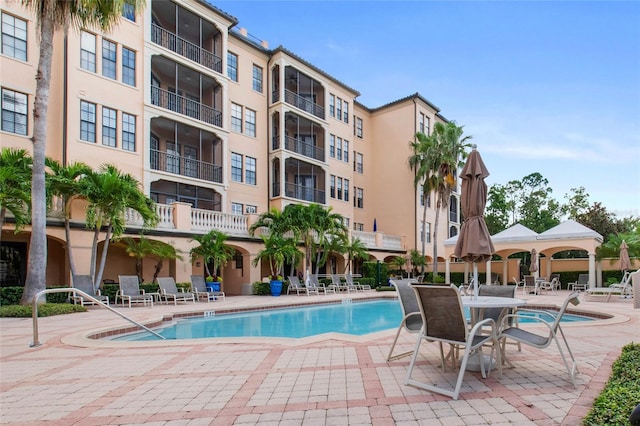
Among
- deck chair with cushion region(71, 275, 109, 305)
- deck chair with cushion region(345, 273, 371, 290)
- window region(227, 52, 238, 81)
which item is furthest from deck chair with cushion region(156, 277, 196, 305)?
window region(227, 52, 238, 81)

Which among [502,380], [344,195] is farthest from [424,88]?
[502,380]

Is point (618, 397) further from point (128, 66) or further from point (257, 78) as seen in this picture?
point (257, 78)

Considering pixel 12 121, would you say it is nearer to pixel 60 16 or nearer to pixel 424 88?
pixel 60 16

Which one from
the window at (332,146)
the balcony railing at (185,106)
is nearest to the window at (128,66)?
the balcony railing at (185,106)

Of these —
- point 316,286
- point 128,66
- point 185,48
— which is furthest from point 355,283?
point 128,66

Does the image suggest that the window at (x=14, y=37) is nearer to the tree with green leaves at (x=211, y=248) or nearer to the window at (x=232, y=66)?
the tree with green leaves at (x=211, y=248)

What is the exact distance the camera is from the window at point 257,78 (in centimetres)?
2508

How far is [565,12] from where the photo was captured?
10758 mm

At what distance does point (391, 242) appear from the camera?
2978 centimetres

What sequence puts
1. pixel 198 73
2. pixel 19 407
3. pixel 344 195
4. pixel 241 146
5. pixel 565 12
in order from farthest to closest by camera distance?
pixel 344 195 → pixel 241 146 → pixel 198 73 → pixel 565 12 → pixel 19 407

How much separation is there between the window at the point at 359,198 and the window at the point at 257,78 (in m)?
10.8

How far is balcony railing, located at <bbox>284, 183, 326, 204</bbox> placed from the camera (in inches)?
1026

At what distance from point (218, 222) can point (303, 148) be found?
9.65 m

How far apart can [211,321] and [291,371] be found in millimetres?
7205
